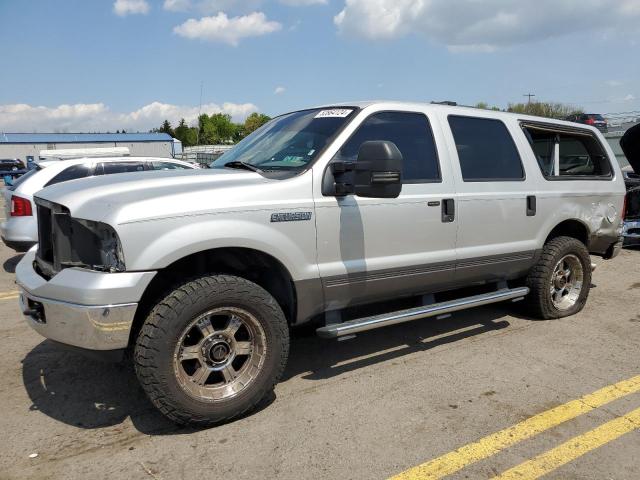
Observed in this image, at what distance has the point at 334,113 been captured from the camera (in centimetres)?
388

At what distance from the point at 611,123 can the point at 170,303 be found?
138 feet

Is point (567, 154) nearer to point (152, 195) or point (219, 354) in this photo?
point (219, 354)

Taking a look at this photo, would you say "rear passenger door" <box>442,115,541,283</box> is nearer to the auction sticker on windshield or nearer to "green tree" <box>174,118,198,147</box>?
the auction sticker on windshield

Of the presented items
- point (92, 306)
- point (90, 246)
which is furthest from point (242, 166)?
point (92, 306)

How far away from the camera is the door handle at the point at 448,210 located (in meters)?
4.01

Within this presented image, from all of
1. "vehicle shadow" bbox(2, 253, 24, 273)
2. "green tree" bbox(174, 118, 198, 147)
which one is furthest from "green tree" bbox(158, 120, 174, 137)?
"vehicle shadow" bbox(2, 253, 24, 273)

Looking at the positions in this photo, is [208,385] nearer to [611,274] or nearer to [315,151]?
[315,151]

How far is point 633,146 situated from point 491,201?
2.01 meters

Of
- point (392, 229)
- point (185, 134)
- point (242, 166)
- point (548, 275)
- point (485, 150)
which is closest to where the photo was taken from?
point (392, 229)

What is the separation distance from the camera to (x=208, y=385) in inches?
125

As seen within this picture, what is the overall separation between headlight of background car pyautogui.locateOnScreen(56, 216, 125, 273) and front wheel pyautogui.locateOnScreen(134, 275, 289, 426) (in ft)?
1.17

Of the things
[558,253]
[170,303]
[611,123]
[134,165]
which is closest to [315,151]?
[170,303]

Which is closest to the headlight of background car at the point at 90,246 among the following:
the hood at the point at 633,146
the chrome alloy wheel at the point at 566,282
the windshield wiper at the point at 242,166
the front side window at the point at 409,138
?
the windshield wiper at the point at 242,166

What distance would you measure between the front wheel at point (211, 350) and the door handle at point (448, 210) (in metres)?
1.58
